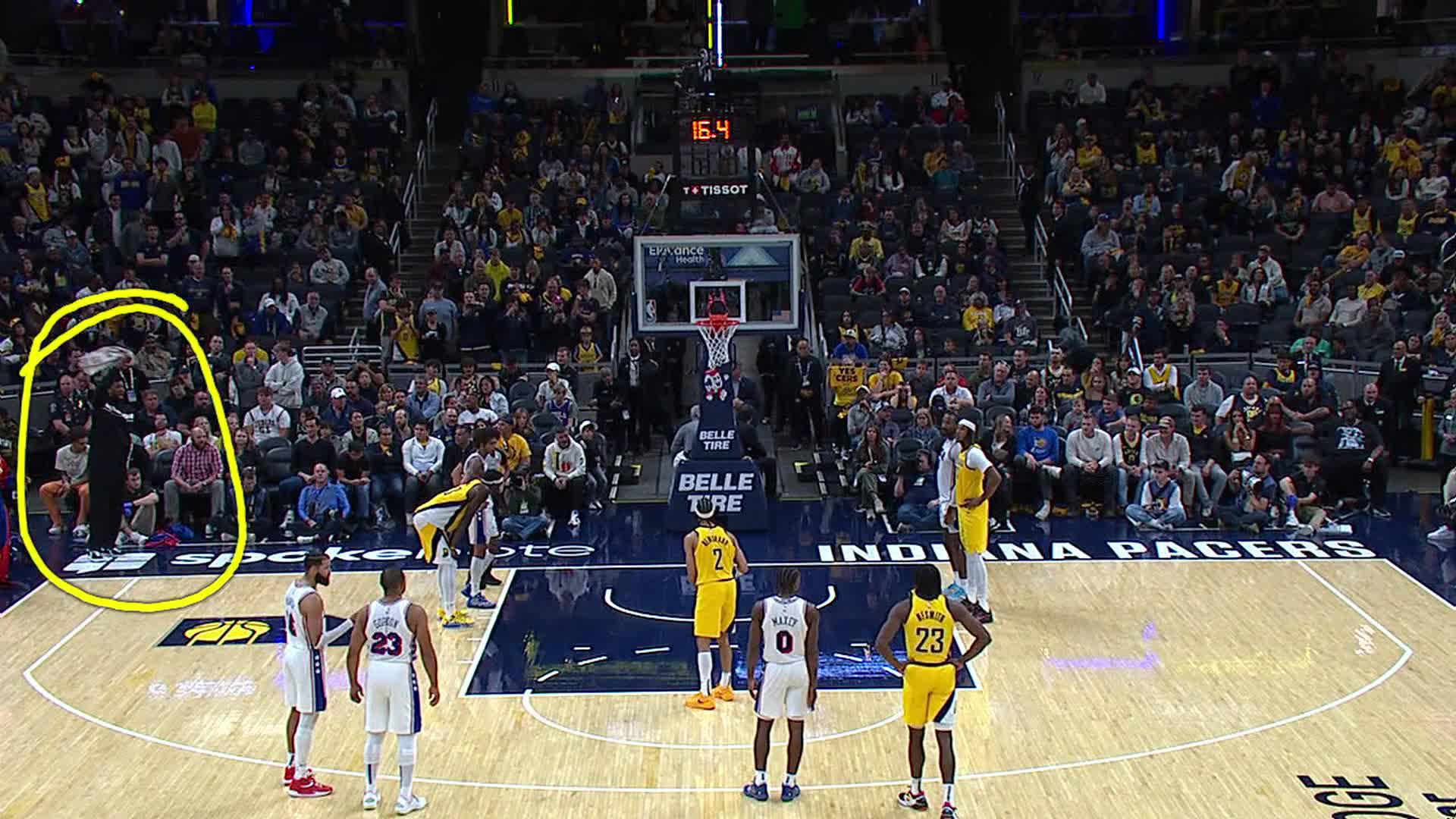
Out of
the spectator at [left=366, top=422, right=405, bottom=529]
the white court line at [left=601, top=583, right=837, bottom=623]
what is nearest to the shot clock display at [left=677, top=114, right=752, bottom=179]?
the spectator at [left=366, top=422, right=405, bottom=529]

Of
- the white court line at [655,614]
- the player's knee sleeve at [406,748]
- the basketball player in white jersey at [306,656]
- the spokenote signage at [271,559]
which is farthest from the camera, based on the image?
the spokenote signage at [271,559]

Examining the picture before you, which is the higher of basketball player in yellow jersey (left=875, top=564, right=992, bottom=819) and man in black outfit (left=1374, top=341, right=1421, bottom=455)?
man in black outfit (left=1374, top=341, right=1421, bottom=455)

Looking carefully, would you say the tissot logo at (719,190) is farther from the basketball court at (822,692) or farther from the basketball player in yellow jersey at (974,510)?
the basketball player in yellow jersey at (974,510)

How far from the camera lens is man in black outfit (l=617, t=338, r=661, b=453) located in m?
22.4

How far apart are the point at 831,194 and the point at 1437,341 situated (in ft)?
32.1

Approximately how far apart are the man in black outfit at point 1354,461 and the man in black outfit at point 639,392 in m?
8.69

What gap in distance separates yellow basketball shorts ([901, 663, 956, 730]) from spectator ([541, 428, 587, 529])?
9.04 metres

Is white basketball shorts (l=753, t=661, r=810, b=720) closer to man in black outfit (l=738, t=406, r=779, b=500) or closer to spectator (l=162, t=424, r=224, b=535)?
man in black outfit (l=738, t=406, r=779, b=500)

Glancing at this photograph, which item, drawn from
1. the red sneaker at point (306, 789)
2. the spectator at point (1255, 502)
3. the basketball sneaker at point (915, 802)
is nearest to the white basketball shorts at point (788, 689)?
the basketball sneaker at point (915, 802)

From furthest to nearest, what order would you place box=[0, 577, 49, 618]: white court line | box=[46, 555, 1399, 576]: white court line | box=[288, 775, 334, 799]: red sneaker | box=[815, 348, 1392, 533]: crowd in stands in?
box=[815, 348, 1392, 533]: crowd in stands → box=[46, 555, 1399, 576]: white court line → box=[0, 577, 49, 618]: white court line → box=[288, 775, 334, 799]: red sneaker

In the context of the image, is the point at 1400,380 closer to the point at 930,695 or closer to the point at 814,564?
the point at 814,564

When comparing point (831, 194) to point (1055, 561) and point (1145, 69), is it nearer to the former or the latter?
point (1145, 69)

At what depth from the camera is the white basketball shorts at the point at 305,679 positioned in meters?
11.1

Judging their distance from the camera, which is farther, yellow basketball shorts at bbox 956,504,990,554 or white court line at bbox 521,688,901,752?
yellow basketball shorts at bbox 956,504,990,554
